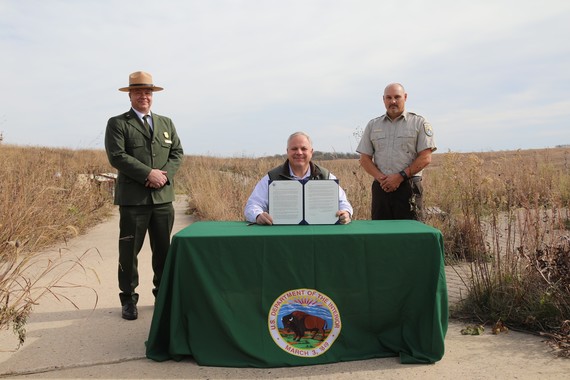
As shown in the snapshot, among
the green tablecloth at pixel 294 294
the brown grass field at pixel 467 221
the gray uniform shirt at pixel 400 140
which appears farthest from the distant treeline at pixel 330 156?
the green tablecloth at pixel 294 294

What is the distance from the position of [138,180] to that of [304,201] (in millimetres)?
1574

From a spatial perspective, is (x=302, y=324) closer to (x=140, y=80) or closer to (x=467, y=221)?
(x=140, y=80)

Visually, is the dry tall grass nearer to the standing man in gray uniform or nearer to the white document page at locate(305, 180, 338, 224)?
the white document page at locate(305, 180, 338, 224)

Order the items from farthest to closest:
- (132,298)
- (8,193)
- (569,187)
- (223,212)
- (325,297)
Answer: (569,187) < (223,212) < (8,193) < (132,298) < (325,297)

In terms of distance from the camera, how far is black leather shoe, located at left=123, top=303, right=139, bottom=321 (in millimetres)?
4578

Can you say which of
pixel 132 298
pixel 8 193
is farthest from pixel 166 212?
pixel 8 193

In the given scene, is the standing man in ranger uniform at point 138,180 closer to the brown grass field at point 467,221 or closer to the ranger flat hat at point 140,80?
the ranger flat hat at point 140,80

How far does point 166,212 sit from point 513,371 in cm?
315

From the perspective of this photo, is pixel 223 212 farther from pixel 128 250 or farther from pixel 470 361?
pixel 470 361

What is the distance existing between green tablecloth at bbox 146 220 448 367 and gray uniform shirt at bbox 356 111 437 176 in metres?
1.72

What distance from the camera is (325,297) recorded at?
3.60 meters

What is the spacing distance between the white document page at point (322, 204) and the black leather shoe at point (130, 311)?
1852mm

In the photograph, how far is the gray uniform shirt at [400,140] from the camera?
5199 mm

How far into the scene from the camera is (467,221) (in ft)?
19.9
